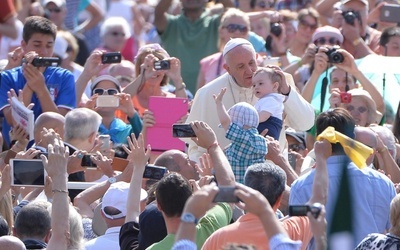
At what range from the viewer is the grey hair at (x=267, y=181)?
21.8 feet

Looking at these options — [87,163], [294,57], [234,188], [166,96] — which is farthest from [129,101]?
[234,188]

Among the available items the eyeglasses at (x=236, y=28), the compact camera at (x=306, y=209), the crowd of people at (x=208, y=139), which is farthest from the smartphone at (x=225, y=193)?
the eyeglasses at (x=236, y=28)

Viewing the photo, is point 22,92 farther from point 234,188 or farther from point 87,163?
point 234,188

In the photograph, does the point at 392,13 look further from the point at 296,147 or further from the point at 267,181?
the point at 267,181

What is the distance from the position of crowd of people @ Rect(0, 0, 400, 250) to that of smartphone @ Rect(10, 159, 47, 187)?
0.01m

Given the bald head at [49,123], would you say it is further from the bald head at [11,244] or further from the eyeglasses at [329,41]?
the eyeglasses at [329,41]

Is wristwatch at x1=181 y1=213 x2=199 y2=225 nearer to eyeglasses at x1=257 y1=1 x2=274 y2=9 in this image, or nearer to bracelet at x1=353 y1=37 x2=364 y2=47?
bracelet at x1=353 y1=37 x2=364 y2=47

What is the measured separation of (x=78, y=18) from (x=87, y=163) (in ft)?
28.8

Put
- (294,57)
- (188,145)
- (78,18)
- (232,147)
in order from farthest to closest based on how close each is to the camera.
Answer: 1. (78,18)
2. (294,57)
3. (188,145)
4. (232,147)

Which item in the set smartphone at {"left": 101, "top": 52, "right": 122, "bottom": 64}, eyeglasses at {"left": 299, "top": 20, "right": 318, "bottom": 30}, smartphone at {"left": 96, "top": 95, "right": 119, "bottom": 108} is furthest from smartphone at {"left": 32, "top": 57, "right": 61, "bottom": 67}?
eyeglasses at {"left": 299, "top": 20, "right": 318, "bottom": 30}

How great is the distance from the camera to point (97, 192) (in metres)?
8.26

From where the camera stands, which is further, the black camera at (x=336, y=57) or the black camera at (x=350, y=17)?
the black camera at (x=350, y=17)

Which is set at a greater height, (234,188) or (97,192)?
(234,188)

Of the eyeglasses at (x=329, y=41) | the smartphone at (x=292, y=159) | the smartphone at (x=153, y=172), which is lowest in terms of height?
the smartphone at (x=292, y=159)
